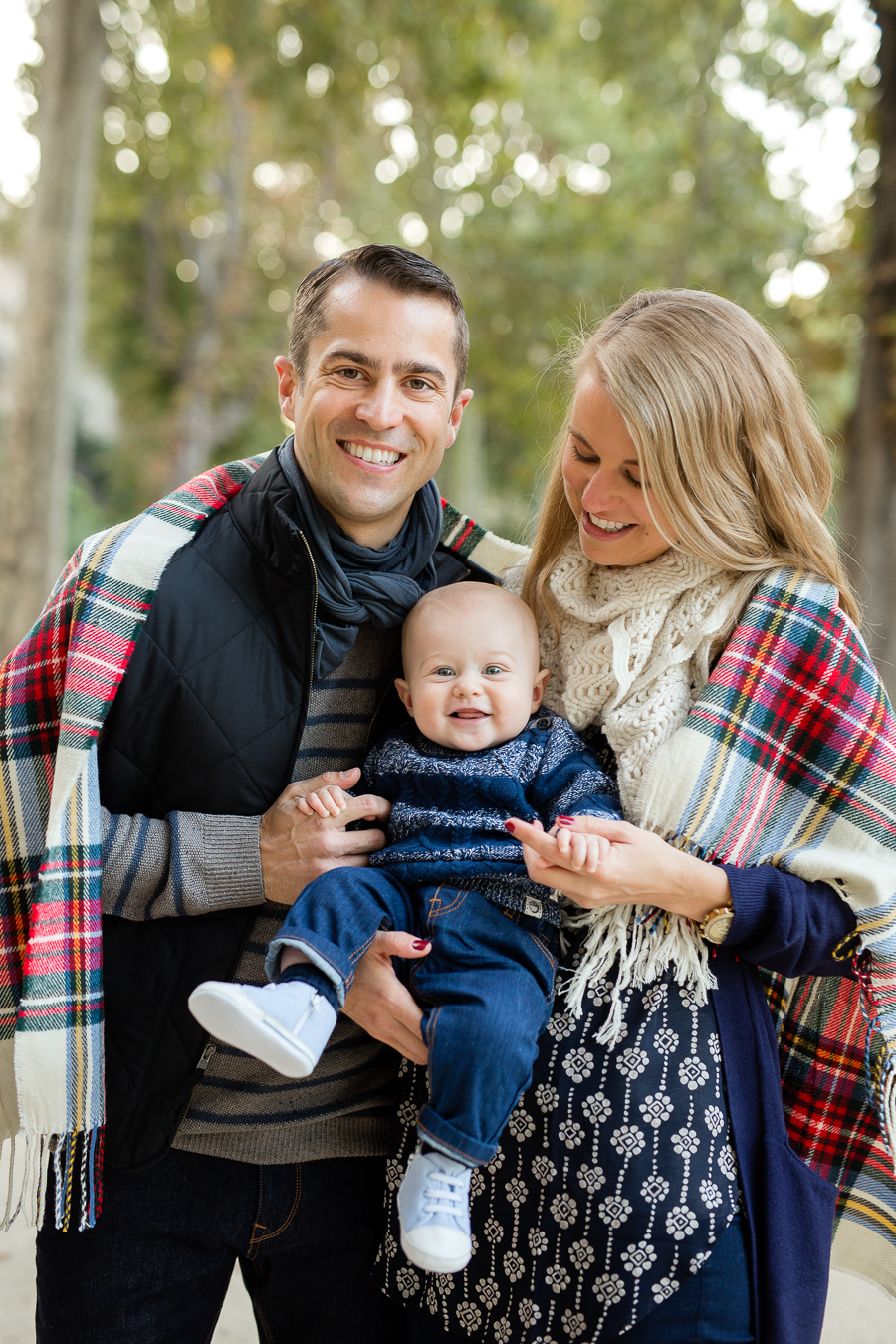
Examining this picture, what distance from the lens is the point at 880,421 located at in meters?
5.24

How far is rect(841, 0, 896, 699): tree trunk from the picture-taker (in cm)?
511

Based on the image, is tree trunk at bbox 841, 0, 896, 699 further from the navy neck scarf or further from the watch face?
the watch face

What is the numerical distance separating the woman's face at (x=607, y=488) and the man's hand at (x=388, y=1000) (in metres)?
0.81


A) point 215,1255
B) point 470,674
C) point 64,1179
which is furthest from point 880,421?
point 64,1179

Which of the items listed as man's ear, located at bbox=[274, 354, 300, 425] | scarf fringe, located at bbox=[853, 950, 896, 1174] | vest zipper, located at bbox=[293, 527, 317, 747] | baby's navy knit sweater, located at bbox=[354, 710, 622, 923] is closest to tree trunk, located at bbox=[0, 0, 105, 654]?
man's ear, located at bbox=[274, 354, 300, 425]

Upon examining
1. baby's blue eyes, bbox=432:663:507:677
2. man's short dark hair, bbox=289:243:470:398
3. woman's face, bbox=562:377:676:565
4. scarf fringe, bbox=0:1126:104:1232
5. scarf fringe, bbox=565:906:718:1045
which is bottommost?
scarf fringe, bbox=0:1126:104:1232

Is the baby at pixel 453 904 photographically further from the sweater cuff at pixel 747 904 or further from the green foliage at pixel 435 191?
the green foliage at pixel 435 191

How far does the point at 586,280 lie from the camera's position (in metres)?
10.6

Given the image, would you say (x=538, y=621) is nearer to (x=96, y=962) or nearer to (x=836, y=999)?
(x=836, y=999)

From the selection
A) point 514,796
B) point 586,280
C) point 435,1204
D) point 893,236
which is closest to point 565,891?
point 514,796

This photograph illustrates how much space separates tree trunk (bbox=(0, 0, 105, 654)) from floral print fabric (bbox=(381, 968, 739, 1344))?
5.39 metres

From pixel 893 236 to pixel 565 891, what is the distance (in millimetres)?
4895

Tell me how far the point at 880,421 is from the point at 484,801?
174 inches

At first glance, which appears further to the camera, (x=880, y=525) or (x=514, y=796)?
(x=880, y=525)
